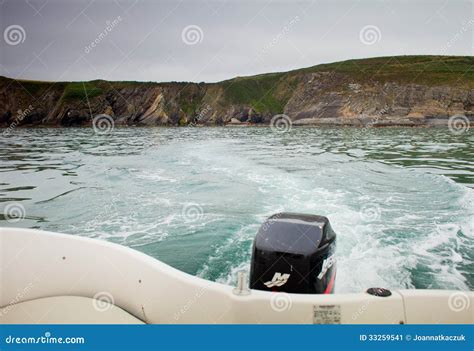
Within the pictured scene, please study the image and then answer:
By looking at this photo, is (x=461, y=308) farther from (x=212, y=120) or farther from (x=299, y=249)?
(x=212, y=120)

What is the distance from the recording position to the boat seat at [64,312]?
3230 mm

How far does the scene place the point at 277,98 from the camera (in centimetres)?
12125

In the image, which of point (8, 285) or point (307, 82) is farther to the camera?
point (307, 82)

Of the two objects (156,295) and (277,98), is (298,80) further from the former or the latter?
(156,295)

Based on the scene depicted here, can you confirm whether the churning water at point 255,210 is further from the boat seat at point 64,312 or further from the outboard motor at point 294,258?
the boat seat at point 64,312

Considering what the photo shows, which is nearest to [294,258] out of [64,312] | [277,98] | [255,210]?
[64,312]

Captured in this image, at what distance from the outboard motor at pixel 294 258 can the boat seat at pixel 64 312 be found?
1.30m

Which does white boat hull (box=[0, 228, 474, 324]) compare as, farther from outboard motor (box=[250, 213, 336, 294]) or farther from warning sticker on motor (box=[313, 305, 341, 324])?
outboard motor (box=[250, 213, 336, 294])

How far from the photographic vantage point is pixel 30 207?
921 cm

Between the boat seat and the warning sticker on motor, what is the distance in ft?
5.28

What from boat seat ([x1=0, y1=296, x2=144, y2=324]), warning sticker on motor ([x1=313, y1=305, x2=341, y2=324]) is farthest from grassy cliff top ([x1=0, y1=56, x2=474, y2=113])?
boat seat ([x1=0, y1=296, x2=144, y2=324])

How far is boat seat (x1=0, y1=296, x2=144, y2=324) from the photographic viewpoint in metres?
3.23
